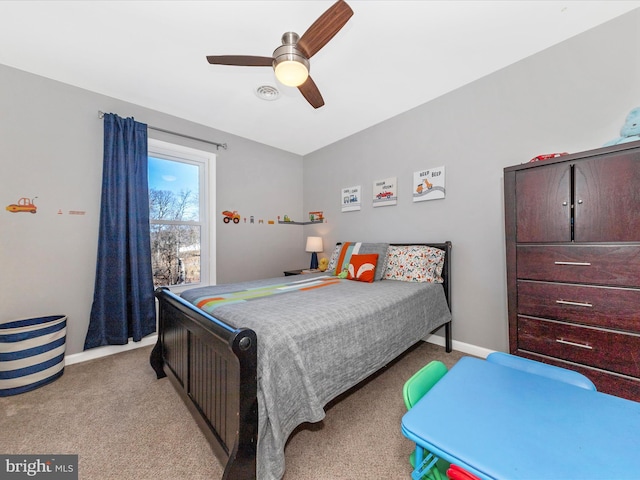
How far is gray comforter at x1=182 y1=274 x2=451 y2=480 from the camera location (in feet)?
3.72

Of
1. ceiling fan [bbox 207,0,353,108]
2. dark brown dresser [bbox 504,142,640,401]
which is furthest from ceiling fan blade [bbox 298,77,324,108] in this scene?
dark brown dresser [bbox 504,142,640,401]

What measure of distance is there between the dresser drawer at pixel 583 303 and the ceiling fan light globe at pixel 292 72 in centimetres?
202

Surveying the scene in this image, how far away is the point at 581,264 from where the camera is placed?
5.06 feet

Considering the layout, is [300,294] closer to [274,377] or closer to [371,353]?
[371,353]

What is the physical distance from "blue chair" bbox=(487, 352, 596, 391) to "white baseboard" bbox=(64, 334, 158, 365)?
314 cm

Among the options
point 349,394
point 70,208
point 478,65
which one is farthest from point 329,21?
point 70,208

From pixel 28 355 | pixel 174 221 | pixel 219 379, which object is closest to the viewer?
pixel 219 379

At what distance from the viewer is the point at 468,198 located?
100 inches

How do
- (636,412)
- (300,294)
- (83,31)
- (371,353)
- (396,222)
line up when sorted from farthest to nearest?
1. (396,222)
2. (300,294)
3. (83,31)
4. (371,353)
5. (636,412)

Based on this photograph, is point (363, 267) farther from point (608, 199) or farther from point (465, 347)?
point (608, 199)

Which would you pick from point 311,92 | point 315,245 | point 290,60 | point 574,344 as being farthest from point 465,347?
point 290,60

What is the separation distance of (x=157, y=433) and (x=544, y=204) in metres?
2.76

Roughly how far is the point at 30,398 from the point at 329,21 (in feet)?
10.6

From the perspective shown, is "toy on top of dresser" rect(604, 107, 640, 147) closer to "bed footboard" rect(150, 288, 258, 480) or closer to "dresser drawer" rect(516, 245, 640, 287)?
"dresser drawer" rect(516, 245, 640, 287)
